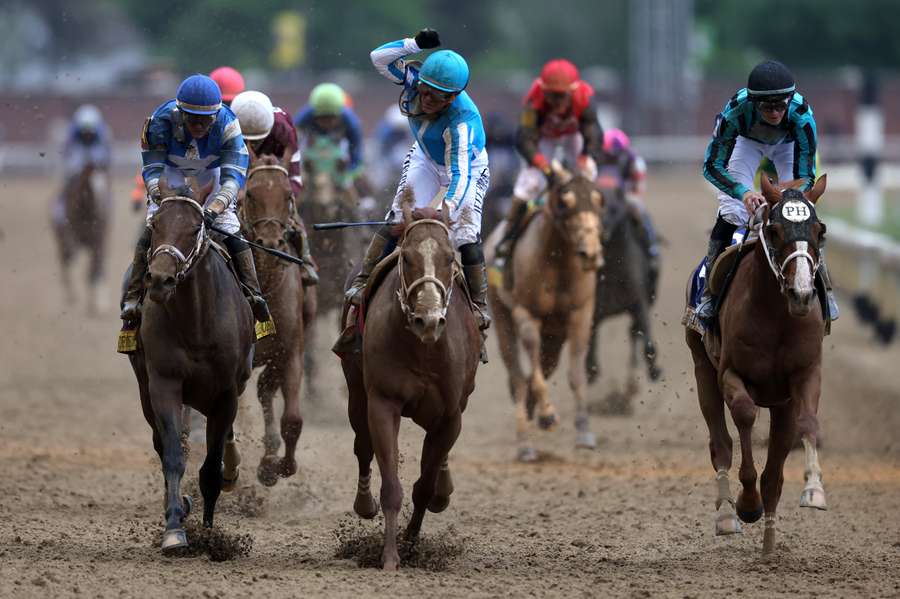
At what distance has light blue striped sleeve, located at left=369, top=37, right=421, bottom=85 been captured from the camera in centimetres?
982

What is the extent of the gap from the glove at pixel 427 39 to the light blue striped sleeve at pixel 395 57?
5 cm

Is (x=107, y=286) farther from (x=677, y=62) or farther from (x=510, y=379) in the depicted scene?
(x=677, y=62)

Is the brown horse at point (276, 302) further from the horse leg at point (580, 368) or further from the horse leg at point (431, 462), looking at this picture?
the horse leg at point (580, 368)

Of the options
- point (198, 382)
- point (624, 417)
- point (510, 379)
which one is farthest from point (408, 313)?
point (624, 417)

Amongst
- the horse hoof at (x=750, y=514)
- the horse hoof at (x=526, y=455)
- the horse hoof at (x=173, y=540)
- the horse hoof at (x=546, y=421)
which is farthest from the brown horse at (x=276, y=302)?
the horse hoof at (x=750, y=514)

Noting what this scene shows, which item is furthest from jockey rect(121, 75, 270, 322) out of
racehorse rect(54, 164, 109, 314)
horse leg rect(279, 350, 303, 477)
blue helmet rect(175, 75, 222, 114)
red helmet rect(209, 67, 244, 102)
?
racehorse rect(54, 164, 109, 314)

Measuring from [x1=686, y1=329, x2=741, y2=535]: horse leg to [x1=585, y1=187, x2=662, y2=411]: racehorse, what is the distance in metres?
4.97

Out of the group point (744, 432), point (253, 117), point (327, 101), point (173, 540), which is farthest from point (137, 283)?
point (327, 101)

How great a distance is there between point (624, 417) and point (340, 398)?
8.54 feet

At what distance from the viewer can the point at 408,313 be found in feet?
26.9

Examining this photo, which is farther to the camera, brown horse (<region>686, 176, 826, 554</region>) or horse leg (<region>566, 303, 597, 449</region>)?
horse leg (<region>566, 303, 597, 449</region>)

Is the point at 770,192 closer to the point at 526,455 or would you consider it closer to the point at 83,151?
the point at 526,455

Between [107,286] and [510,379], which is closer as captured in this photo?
[510,379]

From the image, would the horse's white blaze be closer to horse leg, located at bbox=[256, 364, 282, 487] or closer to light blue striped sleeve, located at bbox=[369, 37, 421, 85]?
light blue striped sleeve, located at bbox=[369, 37, 421, 85]
